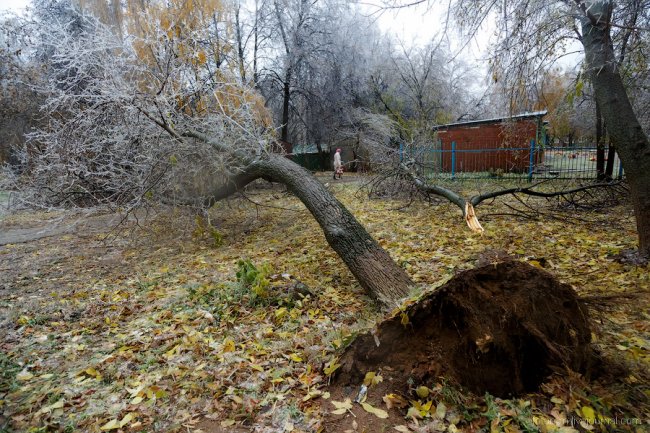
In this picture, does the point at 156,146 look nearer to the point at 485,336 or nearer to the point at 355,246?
the point at 355,246

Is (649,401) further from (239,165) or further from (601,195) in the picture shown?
(601,195)

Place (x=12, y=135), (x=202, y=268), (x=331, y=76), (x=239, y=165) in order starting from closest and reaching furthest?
1. (x=202, y=268)
2. (x=239, y=165)
3. (x=12, y=135)
4. (x=331, y=76)

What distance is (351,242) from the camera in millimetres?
4457

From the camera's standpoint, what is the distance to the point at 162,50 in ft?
21.1

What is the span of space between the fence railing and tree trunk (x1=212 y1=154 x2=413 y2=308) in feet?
21.6

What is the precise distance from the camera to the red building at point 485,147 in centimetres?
1480

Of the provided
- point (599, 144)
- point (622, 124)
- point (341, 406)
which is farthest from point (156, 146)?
point (599, 144)

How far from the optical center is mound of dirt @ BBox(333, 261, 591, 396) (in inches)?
89.4

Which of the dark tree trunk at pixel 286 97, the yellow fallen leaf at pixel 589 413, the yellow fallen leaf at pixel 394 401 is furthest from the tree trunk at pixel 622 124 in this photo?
the dark tree trunk at pixel 286 97

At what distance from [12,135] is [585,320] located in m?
17.7

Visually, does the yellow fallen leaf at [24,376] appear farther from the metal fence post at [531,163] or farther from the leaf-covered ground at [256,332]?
the metal fence post at [531,163]

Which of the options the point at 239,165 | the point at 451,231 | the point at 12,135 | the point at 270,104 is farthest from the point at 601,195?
the point at 12,135

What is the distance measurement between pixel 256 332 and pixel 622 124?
4.50 m

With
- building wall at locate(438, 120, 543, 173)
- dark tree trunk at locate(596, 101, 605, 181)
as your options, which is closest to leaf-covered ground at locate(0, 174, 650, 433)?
dark tree trunk at locate(596, 101, 605, 181)
